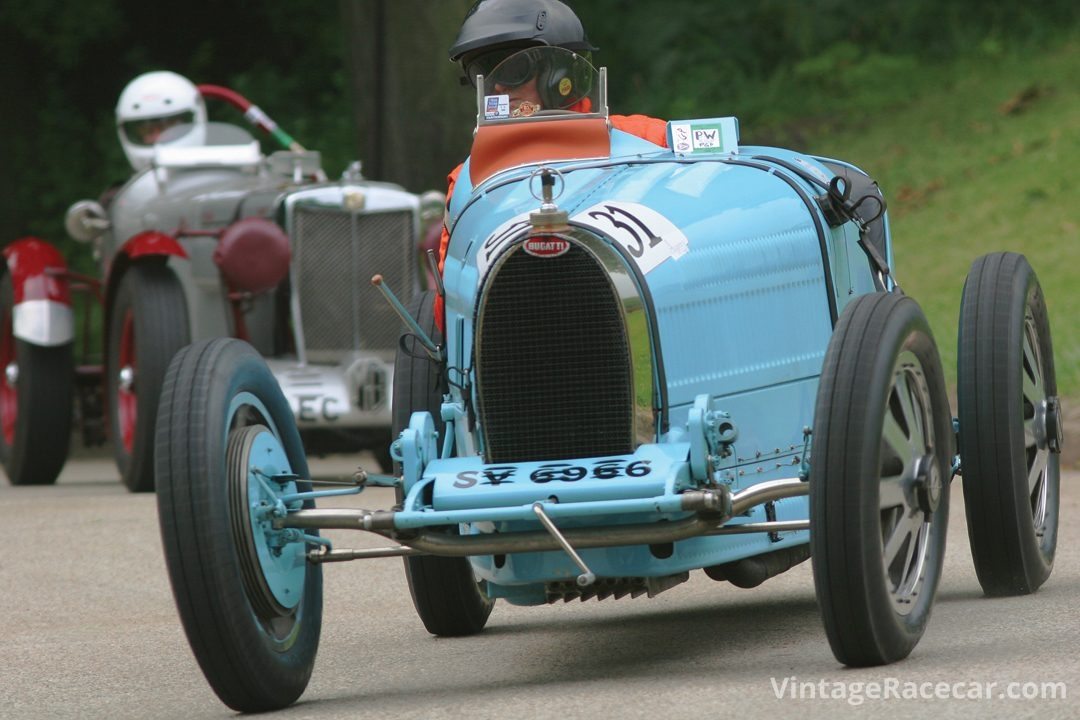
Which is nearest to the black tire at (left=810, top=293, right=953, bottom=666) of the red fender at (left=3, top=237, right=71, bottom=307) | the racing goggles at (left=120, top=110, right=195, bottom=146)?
the red fender at (left=3, top=237, right=71, bottom=307)

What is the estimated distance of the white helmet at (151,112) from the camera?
12.0m

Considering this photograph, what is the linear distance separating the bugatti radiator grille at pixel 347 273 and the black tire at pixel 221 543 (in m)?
5.66

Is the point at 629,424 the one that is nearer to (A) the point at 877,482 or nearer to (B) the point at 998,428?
(A) the point at 877,482

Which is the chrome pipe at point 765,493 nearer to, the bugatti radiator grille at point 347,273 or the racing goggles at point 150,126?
the bugatti radiator grille at point 347,273

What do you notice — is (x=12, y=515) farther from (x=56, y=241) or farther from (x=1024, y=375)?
(x=56, y=241)

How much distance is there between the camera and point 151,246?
33.6 feet

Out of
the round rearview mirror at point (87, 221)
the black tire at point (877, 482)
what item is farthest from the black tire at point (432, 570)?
the round rearview mirror at point (87, 221)

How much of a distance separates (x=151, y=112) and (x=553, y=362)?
772 cm

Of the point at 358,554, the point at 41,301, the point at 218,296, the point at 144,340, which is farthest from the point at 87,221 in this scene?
the point at 358,554

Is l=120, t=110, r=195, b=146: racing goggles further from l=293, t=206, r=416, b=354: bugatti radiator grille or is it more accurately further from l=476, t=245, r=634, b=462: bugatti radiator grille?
l=476, t=245, r=634, b=462: bugatti radiator grille

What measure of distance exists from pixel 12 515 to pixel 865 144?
32.4 ft

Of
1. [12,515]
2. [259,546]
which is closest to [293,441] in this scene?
[259,546]

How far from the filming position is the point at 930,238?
1463cm

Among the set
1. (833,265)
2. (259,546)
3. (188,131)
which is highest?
(188,131)
